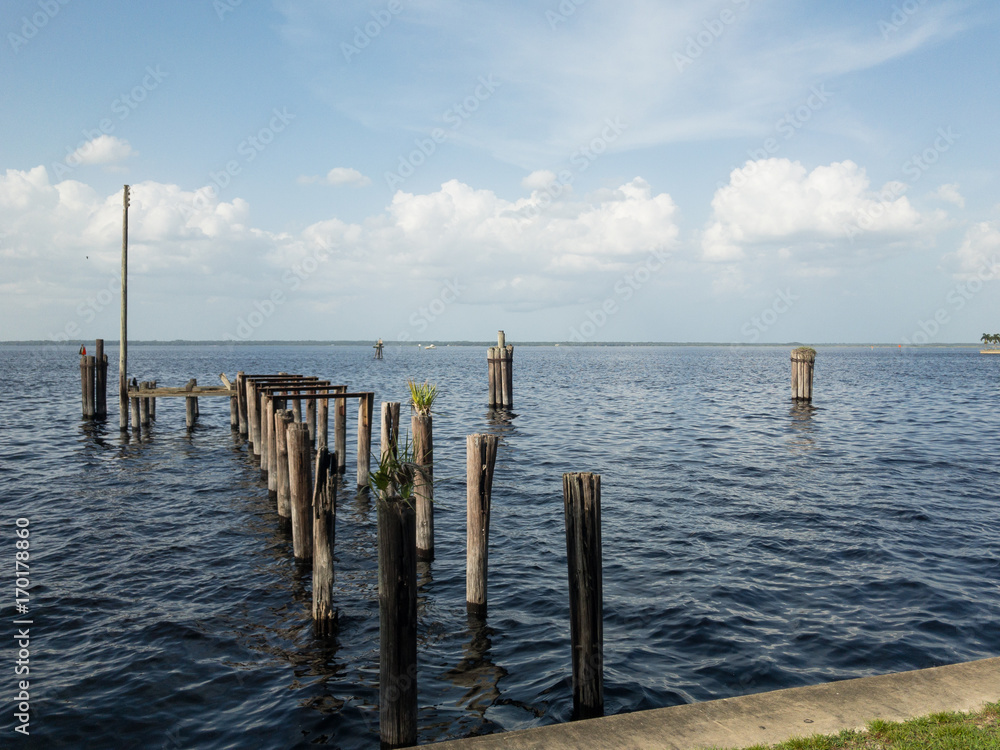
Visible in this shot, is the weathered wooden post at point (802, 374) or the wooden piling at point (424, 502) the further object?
the weathered wooden post at point (802, 374)

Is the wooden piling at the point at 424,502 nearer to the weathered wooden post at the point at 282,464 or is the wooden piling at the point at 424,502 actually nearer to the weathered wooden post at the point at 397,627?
the weathered wooden post at the point at 282,464

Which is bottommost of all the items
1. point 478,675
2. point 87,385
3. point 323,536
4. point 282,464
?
point 478,675

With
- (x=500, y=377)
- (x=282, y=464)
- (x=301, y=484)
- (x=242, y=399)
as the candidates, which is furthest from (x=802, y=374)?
(x=301, y=484)

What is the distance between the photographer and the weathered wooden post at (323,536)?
8555 millimetres

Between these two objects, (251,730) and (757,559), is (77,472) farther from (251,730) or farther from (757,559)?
(757,559)

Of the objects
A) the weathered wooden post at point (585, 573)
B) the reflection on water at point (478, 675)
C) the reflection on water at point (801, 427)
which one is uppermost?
the weathered wooden post at point (585, 573)

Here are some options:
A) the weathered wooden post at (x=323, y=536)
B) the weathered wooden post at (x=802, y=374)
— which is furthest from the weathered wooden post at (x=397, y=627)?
the weathered wooden post at (x=802, y=374)

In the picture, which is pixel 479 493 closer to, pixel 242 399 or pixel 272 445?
pixel 272 445

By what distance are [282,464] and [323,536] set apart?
5.20 m

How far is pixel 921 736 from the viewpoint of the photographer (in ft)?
16.8

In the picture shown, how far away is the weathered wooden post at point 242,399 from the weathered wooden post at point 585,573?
1937 cm

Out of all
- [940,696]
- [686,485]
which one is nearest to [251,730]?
[940,696]

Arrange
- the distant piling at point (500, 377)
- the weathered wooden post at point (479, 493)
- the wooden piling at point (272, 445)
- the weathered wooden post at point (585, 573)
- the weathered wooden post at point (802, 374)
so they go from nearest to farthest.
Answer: the weathered wooden post at point (585, 573), the weathered wooden post at point (479, 493), the wooden piling at point (272, 445), the distant piling at point (500, 377), the weathered wooden post at point (802, 374)

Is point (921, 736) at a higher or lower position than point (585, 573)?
lower
